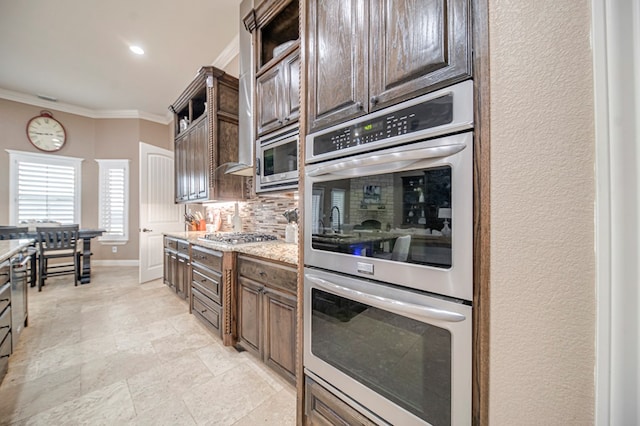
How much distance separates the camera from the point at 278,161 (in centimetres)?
203

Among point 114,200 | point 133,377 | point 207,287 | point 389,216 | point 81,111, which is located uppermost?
point 81,111

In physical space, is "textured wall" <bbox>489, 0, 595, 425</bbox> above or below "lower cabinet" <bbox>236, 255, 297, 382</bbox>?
above

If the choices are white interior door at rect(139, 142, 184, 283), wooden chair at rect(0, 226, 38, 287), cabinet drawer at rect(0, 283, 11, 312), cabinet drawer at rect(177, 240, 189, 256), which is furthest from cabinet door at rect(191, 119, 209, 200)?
wooden chair at rect(0, 226, 38, 287)

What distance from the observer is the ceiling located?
2779 mm

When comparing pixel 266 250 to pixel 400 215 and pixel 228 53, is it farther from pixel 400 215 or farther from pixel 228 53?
pixel 228 53

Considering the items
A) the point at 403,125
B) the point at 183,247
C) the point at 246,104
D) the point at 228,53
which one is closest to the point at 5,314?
the point at 183,247

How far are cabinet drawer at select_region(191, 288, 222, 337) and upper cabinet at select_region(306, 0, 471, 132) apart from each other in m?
1.88

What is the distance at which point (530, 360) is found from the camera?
2.04 feet

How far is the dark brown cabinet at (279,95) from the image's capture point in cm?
187

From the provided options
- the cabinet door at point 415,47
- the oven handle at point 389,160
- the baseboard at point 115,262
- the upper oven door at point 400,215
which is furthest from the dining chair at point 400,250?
the baseboard at point 115,262

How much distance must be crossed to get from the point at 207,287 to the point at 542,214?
8.25 feet

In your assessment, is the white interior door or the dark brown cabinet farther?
the white interior door

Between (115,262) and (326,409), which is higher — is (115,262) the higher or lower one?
the lower one

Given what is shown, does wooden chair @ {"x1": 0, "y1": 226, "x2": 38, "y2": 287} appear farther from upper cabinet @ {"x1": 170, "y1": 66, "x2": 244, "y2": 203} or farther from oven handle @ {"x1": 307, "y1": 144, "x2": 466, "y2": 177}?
oven handle @ {"x1": 307, "y1": 144, "x2": 466, "y2": 177}
